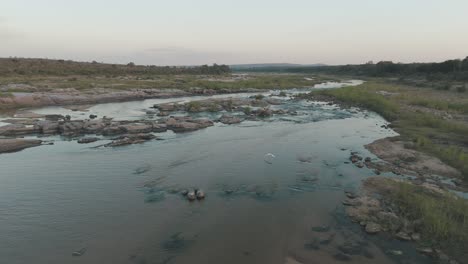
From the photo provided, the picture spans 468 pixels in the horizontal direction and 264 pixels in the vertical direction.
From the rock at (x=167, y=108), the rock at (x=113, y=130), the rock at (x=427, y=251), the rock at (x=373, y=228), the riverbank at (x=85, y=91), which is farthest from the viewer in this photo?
the riverbank at (x=85, y=91)

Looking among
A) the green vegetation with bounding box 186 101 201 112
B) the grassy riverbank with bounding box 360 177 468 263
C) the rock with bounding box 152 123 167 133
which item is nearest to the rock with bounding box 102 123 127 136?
the rock with bounding box 152 123 167 133

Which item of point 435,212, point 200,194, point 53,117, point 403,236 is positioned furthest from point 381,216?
point 53,117

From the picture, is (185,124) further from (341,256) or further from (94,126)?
(341,256)

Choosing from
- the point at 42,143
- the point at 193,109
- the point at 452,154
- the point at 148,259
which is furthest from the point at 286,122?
the point at 148,259

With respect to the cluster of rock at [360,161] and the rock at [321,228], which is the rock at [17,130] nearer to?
the cluster of rock at [360,161]

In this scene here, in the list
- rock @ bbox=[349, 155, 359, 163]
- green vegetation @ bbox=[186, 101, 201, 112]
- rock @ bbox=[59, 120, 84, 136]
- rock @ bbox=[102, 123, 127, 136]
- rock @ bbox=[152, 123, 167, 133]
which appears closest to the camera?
rock @ bbox=[349, 155, 359, 163]

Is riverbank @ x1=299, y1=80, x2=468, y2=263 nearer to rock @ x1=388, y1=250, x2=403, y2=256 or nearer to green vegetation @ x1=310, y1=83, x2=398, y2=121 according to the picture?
rock @ x1=388, y1=250, x2=403, y2=256

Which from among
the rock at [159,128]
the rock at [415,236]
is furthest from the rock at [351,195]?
the rock at [159,128]

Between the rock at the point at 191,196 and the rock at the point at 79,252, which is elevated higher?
the rock at the point at 191,196
